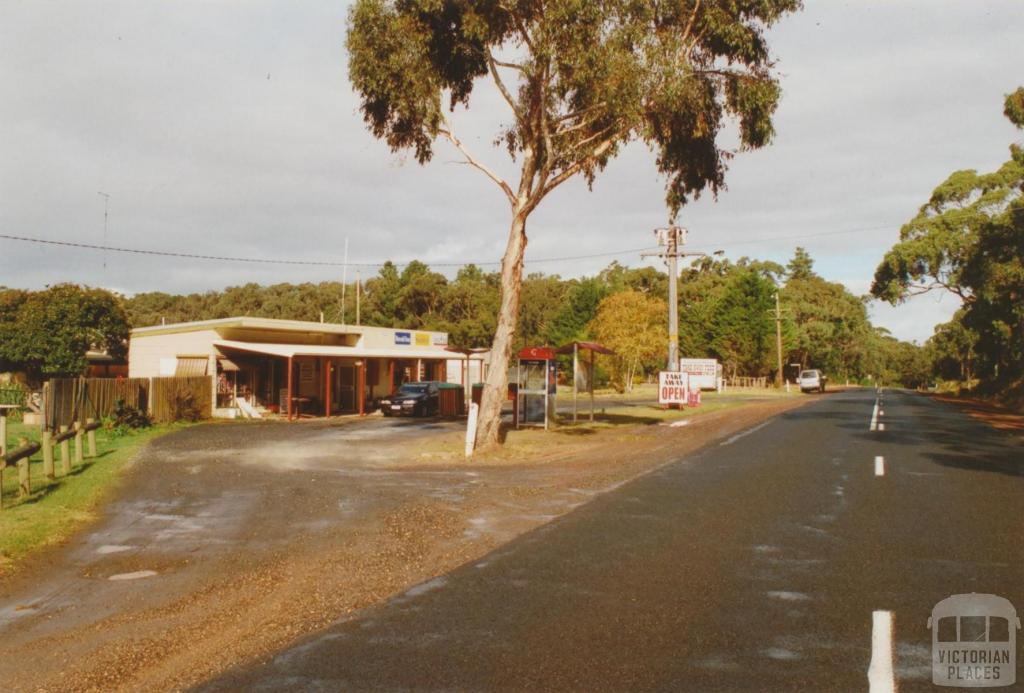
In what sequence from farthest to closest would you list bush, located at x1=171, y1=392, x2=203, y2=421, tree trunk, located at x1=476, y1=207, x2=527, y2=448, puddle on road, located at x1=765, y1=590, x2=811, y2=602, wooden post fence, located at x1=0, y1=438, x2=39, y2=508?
bush, located at x1=171, y1=392, x2=203, y2=421 → tree trunk, located at x1=476, y1=207, x2=527, y2=448 → wooden post fence, located at x1=0, y1=438, x2=39, y2=508 → puddle on road, located at x1=765, y1=590, x2=811, y2=602

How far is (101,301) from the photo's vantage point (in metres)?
45.8

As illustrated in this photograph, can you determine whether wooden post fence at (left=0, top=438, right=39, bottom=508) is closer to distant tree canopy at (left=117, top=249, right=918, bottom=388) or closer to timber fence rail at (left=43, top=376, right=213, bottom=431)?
timber fence rail at (left=43, top=376, right=213, bottom=431)

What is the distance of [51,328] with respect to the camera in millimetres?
42875

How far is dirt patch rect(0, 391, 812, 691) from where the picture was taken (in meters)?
5.72

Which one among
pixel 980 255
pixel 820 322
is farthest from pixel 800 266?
pixel 980 255

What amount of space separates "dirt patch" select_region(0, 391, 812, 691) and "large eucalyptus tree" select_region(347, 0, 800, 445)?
5264mm

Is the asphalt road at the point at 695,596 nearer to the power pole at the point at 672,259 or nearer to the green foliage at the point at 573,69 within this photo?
the green foliage at the point at 573,69

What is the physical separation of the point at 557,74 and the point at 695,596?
15.2 m

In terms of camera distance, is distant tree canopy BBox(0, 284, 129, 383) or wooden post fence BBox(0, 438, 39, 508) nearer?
wooden post fence BBox(0, 438, 39, 508)

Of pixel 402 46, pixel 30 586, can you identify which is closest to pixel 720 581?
pixel 30 586

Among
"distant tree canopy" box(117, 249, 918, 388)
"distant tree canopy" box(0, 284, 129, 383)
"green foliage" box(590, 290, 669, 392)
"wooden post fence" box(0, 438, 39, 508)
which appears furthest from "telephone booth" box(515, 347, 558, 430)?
"distant tree canopy" box(117, 249, 918, 388)

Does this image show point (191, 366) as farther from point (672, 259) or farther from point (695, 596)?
point (695, 596)

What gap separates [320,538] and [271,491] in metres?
4.32

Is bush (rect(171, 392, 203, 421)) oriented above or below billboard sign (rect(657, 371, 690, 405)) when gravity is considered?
below
